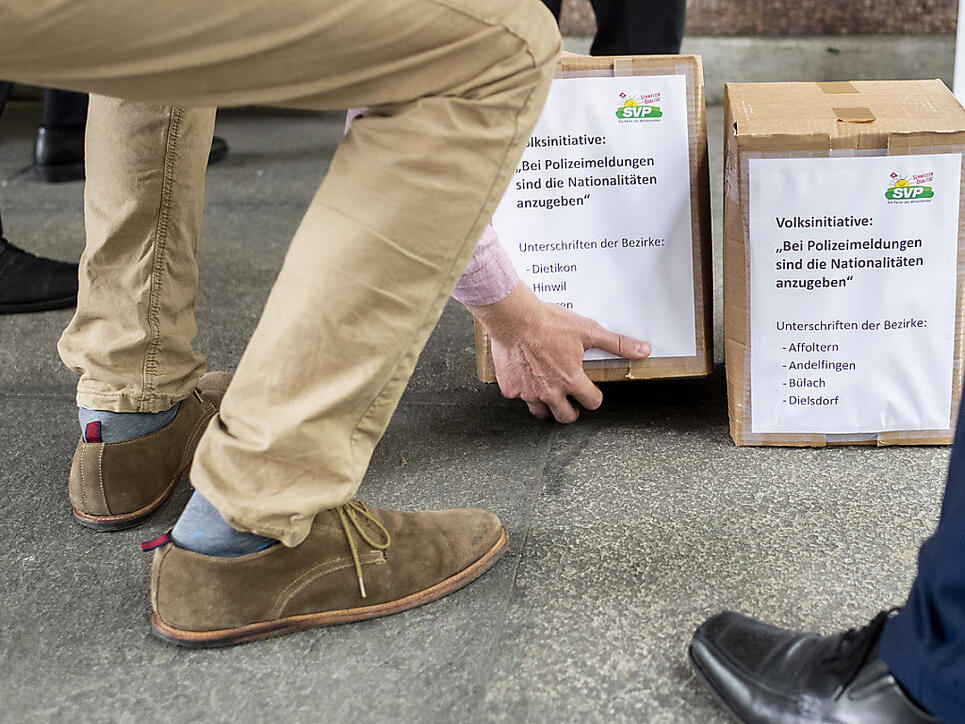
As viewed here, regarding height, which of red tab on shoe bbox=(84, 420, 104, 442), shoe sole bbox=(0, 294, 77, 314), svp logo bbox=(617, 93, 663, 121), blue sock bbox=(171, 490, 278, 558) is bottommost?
shoe sole bbox=(0, 294, 77, 314)

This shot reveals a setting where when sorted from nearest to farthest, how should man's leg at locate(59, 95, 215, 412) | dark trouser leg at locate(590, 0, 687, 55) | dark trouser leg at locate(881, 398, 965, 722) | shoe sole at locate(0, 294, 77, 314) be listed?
dark trouser leg at locate(881, 398, 965, 722) < man's leg at locate(59, 95, 215, 412) < dark trouser leg at locate(590, 0, 687, 55) < shoe sole at locate(0, 294, 77, 314)

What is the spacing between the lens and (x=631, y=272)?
1.51 meters

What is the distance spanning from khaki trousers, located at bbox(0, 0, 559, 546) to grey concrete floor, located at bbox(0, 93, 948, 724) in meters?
0.18

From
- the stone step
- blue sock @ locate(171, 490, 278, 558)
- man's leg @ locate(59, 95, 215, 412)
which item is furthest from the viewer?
the stone step

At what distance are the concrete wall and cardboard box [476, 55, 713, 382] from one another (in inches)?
112

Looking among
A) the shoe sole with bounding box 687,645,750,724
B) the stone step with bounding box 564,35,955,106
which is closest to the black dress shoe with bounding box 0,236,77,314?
the shoe sole with bounding box 687,645,750,724

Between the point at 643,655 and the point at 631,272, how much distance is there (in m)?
0.63

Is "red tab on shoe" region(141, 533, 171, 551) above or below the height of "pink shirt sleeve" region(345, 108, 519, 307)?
below

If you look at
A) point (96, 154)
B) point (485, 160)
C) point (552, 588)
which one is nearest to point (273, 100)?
point (485, 160)

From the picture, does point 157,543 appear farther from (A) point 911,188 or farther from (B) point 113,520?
(A) point 911,188

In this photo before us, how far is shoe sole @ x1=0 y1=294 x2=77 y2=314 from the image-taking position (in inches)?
85.1

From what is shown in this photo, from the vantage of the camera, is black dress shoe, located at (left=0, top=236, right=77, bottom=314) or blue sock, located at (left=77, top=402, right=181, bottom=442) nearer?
blue sock, located at (left=77, top=402, right=181, bottom=442)

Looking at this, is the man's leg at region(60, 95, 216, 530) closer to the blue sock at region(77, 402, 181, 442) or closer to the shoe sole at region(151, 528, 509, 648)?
the blue sock at region(77, 402, 181, 442)

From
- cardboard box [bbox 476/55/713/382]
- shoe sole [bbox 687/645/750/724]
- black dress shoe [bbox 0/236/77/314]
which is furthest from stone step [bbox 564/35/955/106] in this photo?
shoe sole [bbox 687/645/750/724]
